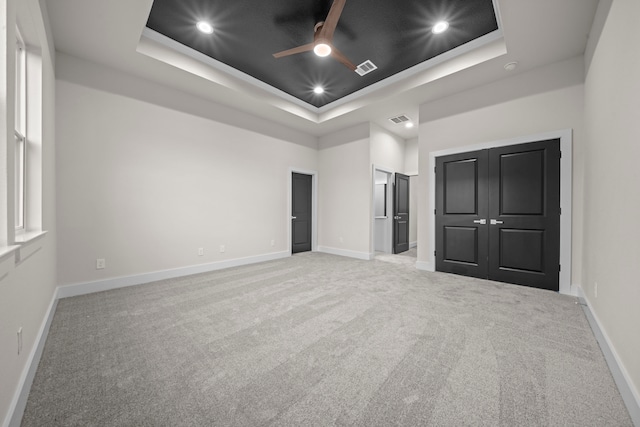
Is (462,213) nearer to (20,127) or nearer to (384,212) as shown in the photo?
(384,212)

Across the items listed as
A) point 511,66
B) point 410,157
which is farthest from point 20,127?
point 410,157

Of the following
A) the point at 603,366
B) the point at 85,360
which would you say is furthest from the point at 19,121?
the point at 603,366

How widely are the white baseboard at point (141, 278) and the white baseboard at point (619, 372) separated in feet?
15.3

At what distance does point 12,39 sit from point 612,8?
4058mm

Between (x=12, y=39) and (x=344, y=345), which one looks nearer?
(x=12, y=39)

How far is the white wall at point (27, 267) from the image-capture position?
120cm

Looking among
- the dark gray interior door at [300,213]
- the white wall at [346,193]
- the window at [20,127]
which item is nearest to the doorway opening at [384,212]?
the white wall at [346,193]

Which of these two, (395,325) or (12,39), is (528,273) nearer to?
(395,325)

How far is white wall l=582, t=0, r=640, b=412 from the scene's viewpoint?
1.45 m

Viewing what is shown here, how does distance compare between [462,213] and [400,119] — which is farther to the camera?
[400,119]

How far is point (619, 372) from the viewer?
1514 mm

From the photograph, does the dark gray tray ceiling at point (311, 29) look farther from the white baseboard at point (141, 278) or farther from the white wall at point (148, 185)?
the white baseboard at point (141, 278)

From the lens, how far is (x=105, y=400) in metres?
1.38

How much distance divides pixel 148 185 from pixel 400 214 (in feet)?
17.7
